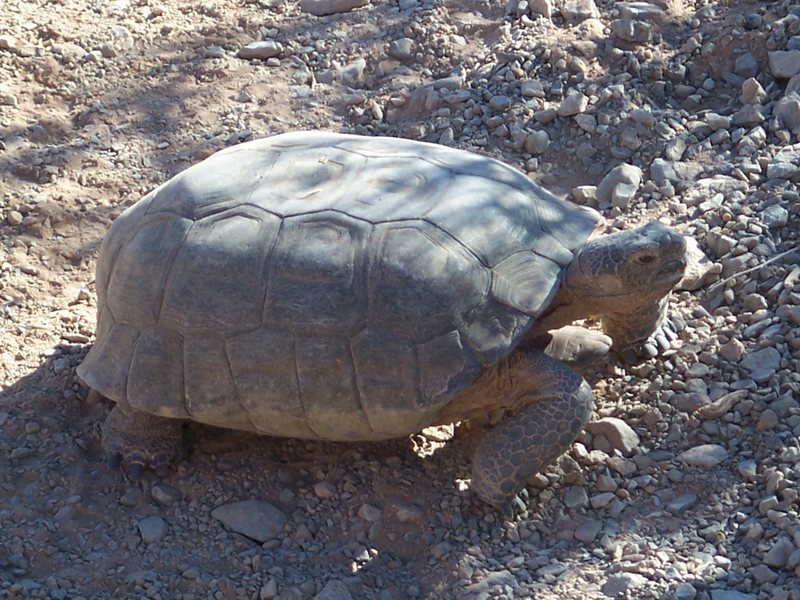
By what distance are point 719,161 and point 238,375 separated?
3048 mm

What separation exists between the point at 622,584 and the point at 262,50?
452 centimetres

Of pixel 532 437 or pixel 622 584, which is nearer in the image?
pixel 622 584

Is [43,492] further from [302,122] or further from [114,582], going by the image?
[302,122]

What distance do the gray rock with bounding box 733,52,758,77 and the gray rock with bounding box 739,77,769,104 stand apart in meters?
0.19

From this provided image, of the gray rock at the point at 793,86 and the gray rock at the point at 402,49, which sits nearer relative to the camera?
the gray rock at the point at 793,86

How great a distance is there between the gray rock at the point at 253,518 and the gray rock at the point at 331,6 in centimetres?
404

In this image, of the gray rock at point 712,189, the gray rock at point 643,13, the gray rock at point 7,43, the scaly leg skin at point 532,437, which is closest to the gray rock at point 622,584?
the scaly leg skin at point 532,437

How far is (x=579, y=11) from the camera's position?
7180 mm

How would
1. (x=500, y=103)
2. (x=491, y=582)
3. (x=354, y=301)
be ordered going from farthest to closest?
(x=500, y=103) → (x=354, y=301) → (x=491, y=582)

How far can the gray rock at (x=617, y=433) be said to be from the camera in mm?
4793

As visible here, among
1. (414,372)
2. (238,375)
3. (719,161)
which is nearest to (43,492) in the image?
(238,375)

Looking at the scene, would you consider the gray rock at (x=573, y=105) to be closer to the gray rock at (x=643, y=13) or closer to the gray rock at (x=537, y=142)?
the gray rock at (x=537, y=142)

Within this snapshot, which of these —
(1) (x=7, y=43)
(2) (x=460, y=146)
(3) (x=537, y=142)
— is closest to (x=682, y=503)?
(3) (x=537, y=142)

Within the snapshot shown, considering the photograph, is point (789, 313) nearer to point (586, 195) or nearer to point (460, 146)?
point (586, 195)
